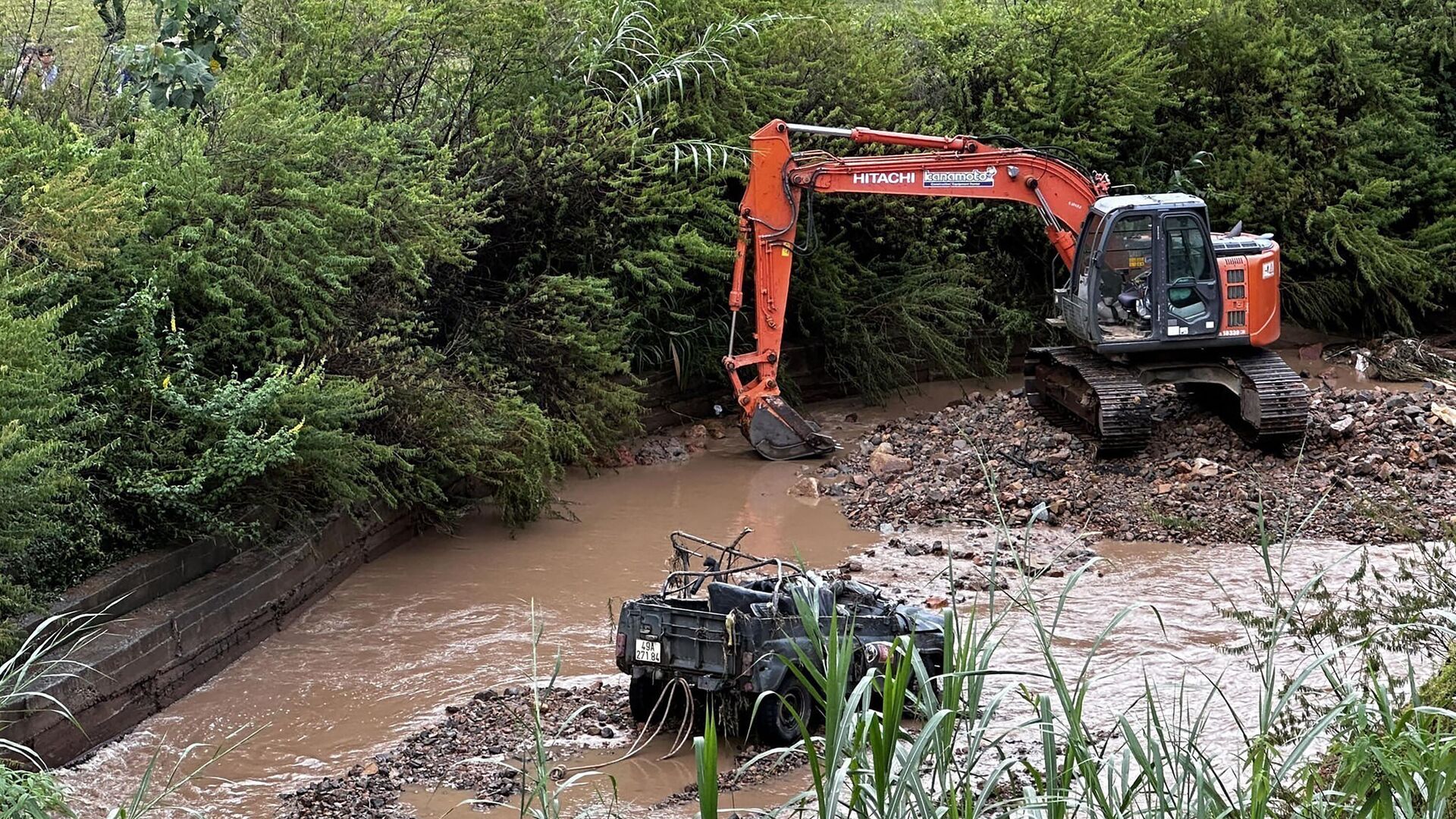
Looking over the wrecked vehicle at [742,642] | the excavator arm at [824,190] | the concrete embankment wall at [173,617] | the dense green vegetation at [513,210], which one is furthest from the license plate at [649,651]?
the excavator arm at [824,190]

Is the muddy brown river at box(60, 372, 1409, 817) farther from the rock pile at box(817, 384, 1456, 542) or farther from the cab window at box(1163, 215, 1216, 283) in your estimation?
the cab window at box(1163, 215, 1216, 283)

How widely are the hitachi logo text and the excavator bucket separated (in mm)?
2322

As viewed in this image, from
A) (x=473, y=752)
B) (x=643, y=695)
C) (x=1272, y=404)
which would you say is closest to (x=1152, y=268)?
(x=1272, y=404)

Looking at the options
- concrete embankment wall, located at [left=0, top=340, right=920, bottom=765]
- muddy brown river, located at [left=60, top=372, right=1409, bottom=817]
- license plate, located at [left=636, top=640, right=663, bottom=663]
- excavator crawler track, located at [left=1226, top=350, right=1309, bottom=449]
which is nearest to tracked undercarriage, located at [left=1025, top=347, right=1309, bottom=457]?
excavator crawler track, located at [left=1226, top=350, right=1309, bottom=449]

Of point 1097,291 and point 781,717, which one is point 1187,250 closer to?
point 1097,291

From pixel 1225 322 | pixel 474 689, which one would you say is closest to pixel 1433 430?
pixel 1225 322

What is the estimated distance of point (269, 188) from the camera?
1162cm

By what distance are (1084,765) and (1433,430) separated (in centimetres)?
1112

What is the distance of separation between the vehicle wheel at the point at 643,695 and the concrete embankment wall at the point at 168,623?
114 inches

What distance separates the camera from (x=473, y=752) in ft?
27.9

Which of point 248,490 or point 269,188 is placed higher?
point 269,188

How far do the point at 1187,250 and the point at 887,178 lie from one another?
2.95m

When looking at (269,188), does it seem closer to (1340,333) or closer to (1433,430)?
(1433,430)

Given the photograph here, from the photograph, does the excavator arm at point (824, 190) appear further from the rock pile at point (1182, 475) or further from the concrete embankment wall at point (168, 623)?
the concrete embankment wall at point (168, 623)
